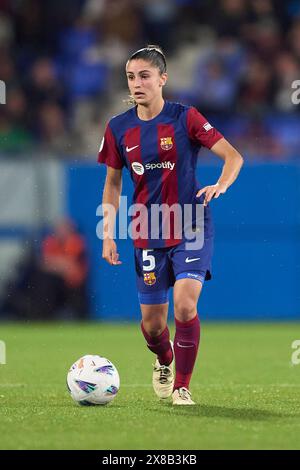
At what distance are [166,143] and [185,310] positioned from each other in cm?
102

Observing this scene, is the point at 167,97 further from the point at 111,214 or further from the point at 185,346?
the point at 185,346

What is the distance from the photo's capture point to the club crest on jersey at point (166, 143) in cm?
659

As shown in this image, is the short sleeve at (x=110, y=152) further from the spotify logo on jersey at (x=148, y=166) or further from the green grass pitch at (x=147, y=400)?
the green grass pitch at (x=147, y=400)

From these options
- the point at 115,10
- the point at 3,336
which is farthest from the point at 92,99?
the point at 3,336

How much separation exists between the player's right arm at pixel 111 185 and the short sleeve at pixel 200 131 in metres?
0.50

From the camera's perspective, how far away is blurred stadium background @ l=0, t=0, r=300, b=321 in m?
13.9

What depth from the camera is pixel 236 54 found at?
16141 millimetres

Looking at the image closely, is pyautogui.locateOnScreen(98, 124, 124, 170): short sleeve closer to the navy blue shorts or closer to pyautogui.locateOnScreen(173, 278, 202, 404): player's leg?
the navy blue shorts

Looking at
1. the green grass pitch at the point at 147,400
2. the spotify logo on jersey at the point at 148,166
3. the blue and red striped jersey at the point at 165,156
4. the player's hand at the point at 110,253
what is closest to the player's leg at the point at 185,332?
the green grass pitch at the point at 147,400

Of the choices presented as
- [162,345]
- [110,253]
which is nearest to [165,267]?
[110,253]

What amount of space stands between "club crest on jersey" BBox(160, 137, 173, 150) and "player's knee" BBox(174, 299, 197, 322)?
946 mm

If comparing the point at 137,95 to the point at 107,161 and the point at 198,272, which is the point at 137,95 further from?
the point at 198,272

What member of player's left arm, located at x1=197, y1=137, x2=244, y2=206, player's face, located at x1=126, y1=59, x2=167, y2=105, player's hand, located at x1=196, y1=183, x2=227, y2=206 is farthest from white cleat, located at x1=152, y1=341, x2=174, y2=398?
player's face, located at x1=126, y1=59, x2=167, y2=105
